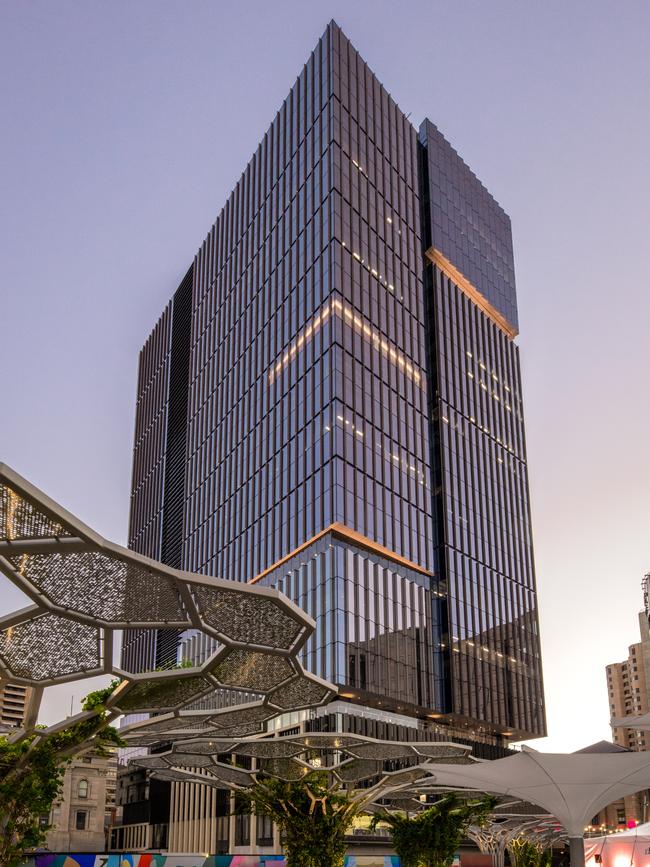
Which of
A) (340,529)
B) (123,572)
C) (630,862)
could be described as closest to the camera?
(123,572)

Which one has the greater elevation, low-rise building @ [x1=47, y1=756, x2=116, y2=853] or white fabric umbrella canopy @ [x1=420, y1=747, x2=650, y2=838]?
white fabric umbrella canopy @ [x1=420, y1=747, x2=650, y2=838]

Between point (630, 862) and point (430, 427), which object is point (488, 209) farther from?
point (630, 862)

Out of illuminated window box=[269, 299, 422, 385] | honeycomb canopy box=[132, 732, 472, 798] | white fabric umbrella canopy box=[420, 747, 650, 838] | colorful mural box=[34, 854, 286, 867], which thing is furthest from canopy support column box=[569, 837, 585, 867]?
illuminated window box=[269, 299, 422, 385]

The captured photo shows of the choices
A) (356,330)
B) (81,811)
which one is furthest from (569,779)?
(356,330)

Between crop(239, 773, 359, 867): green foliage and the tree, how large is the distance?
17296 millimetres

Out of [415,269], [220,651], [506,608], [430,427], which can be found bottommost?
[220,651]

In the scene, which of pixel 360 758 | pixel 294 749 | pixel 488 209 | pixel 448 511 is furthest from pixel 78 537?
pixel 488 209

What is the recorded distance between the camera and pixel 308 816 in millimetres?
40750

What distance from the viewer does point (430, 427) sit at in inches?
3489

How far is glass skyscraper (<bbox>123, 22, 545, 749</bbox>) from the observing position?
7331cm

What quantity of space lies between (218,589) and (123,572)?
214cm

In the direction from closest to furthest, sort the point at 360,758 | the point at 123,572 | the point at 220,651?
the point at 123,572, the point at 220,651, the point at 360,758

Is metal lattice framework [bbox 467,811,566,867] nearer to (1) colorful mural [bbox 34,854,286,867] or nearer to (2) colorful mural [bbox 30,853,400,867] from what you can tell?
(2) colorful mural [bbox 30,853,400,867]

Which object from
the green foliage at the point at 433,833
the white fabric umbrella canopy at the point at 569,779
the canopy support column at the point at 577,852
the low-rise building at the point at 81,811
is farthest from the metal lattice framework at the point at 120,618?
the low-rise building at the point at 81,811
